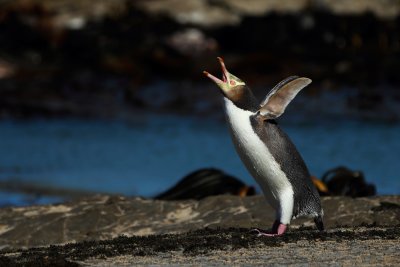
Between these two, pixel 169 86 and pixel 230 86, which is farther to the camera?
pixel 169 86

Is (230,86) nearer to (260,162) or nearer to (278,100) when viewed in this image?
(278,100)

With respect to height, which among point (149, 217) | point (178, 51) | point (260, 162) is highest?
point (178, 51)

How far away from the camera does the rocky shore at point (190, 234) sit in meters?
6.31

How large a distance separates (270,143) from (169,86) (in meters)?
19.7

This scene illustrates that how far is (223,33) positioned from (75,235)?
21.4 metres

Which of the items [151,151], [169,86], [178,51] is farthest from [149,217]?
[178,51]

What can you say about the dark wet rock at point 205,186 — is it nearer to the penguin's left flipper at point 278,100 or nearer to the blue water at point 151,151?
the blue water at point 151,151

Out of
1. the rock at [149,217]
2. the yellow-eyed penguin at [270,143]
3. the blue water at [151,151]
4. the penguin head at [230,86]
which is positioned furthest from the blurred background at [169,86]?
the penguin head at [230,86]

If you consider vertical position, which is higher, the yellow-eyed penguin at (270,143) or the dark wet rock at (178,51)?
the dark wet rock at (178,51)

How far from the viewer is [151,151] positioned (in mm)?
19469

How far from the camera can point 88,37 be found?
30.5 metres

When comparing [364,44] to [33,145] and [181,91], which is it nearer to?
[181,91]

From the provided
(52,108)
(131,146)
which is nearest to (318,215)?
(131,146)

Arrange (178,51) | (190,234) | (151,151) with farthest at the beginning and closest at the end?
1. (178,51)
2. (151,151)
3. (190,234)
